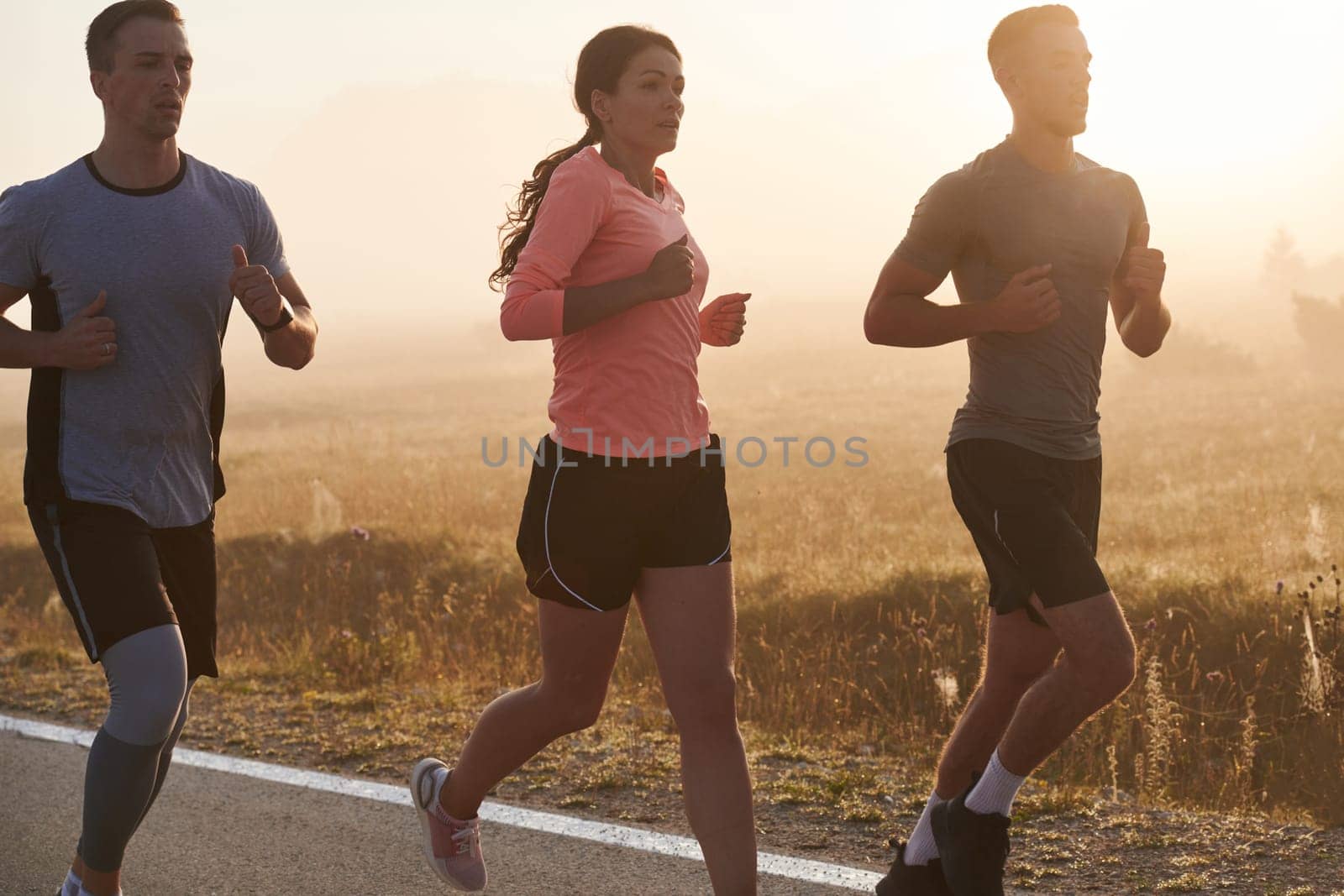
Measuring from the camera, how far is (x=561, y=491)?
3500 mm

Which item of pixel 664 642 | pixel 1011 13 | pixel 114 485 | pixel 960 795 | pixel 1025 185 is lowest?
pixel 960 795

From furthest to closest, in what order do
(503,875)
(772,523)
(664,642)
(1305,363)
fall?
(1305,363) → (772,523) → (503,875) → (664,642)

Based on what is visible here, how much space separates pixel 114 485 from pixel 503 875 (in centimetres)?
163

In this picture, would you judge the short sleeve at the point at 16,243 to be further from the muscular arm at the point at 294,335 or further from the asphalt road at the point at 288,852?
the asphalt road at the point at 288,852

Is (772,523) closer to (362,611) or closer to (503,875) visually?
(362,611)

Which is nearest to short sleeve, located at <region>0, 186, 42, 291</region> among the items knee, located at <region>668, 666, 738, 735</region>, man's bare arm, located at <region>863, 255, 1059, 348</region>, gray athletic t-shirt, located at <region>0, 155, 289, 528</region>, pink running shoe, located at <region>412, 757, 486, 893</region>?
gray athletic t-shirt, located at <region>0, 155, 289, 528</region>

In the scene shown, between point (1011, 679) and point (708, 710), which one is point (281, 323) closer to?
point (708, 710)

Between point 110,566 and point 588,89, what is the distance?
1597 millimetres

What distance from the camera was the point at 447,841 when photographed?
3922 mm

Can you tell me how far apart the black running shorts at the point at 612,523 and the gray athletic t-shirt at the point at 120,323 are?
0.90 m

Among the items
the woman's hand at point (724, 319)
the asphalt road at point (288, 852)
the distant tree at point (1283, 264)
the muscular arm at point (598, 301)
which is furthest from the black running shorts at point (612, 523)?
the distant tree at point (1283, 264)

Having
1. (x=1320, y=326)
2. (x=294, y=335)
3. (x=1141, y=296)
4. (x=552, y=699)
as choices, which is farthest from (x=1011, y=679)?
(x=1320, y=326)

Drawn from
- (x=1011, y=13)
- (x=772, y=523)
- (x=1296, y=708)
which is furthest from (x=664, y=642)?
(x=772, y=523)

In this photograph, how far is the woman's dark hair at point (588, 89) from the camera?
11.5ft
